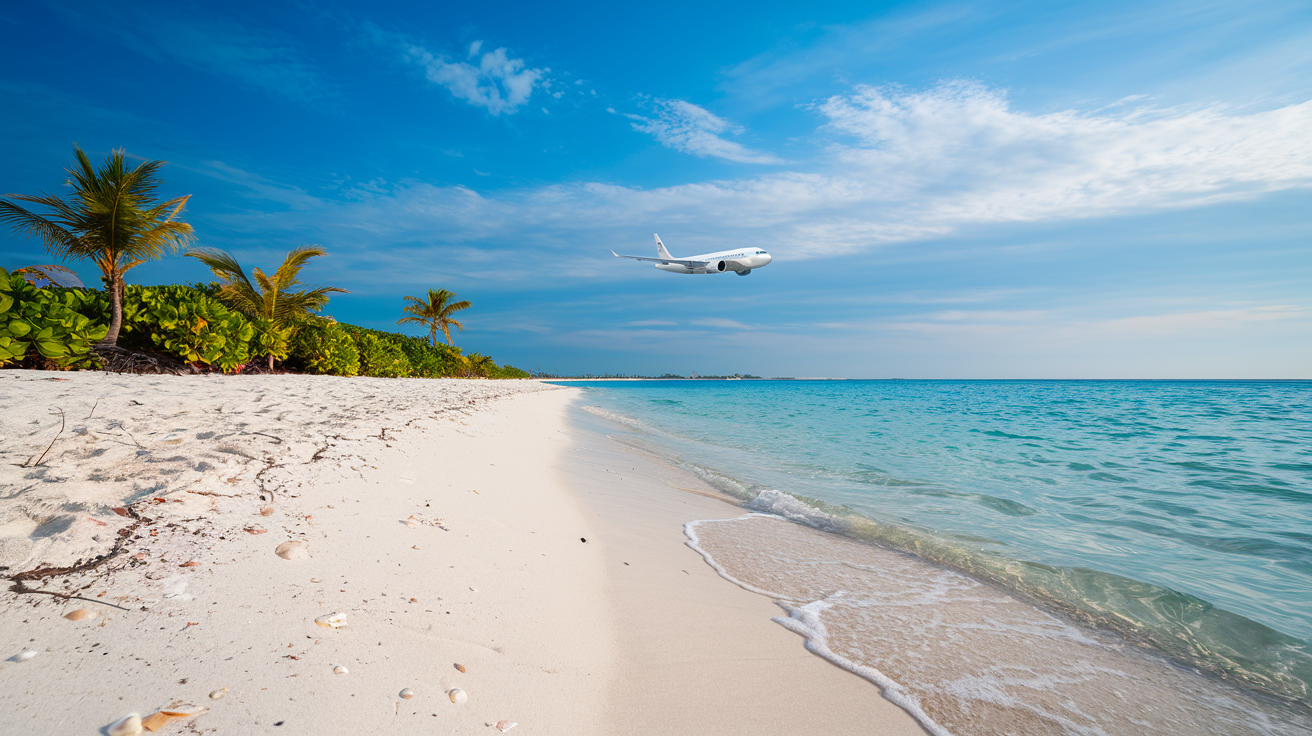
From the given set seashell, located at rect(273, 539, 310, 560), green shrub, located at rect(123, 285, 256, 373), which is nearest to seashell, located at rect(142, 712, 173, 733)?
seashell, located at rect(273, 539, 310, 560)

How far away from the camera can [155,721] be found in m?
1.35

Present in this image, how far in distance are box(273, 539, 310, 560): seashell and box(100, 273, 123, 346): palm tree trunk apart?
1171cm

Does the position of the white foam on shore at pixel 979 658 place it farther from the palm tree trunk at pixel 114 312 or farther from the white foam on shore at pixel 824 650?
the palm tree trunk at pixel 114 312

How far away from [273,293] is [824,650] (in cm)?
2158

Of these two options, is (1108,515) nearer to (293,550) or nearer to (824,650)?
(824,650)

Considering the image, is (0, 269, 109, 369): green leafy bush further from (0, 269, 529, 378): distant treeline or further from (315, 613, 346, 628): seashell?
(315, 613, 346, 628): seashell

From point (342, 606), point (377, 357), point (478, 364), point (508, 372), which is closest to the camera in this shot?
point (342, 606)

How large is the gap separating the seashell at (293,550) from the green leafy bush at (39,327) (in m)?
9.22

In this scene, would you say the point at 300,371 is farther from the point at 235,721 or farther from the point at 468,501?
the point at 235,721

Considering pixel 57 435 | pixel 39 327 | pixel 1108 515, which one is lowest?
pixel 1108 515

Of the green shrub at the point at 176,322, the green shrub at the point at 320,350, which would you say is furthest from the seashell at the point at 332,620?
the green shrub at the point at 320,350

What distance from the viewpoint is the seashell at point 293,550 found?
2410 millimetres

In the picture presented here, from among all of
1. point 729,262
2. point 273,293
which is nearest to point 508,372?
point 729,262

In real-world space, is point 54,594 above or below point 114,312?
below
